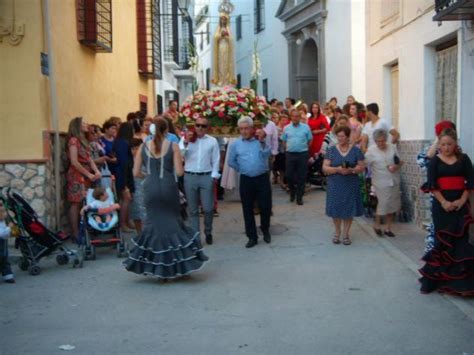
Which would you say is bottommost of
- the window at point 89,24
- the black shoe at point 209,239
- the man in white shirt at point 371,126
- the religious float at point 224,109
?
the black shoe at point 209,239

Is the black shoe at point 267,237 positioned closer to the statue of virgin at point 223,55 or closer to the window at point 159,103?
the statue of virgin at point 223,55

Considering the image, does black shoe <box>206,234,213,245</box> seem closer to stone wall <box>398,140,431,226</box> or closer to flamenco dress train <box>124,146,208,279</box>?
flamenco dress train <box>124,146,208,279</box>

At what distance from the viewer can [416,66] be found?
1091cm

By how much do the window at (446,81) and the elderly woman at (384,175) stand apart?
39.6 inches

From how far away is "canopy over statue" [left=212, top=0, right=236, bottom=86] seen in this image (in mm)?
21078

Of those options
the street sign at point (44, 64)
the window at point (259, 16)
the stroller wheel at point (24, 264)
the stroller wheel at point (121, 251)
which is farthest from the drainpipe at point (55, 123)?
the window at point (259, 16)

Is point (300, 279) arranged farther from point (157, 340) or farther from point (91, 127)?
point (91, 127)

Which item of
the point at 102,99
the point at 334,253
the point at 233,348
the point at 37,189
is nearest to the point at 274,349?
the point at 233,348

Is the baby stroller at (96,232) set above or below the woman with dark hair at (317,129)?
below

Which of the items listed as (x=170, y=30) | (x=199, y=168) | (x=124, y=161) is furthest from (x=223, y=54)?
(x=199, y=168)

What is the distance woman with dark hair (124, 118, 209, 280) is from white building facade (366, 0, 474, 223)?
4015mm

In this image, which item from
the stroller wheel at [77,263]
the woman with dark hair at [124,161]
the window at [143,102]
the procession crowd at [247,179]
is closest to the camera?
the procession crowd at [247,179]

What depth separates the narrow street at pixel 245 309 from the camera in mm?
5324

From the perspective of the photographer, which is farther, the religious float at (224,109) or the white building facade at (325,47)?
the white building facade at (325,47)
